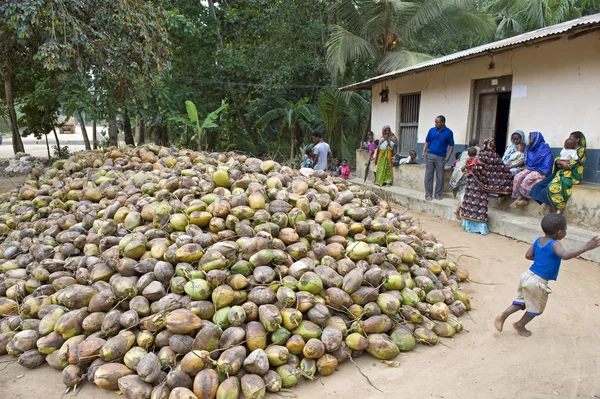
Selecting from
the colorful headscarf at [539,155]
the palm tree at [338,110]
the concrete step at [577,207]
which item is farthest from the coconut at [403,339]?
the palm tree at [338,110]

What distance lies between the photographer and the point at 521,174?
5734 millimetres

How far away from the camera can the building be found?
544cm

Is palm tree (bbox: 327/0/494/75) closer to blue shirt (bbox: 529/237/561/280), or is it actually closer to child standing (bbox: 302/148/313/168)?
child standing (bbox: 302/148/313/168)

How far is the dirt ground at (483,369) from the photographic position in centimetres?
237

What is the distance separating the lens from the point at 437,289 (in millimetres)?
3275

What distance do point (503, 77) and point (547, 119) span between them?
125cm

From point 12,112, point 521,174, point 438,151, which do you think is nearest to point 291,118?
point 438,151

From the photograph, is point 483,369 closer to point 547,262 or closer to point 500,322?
point 500,322

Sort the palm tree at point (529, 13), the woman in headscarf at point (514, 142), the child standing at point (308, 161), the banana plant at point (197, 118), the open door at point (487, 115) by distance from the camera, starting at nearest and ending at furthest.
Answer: the woman in headscarf at point (514, 142) → the open door at point (487, 115) → the child standing at point (308, 161) → the banana plant at point (197, 118) → the palm tree at point (529, 13)

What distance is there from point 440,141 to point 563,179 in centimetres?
206

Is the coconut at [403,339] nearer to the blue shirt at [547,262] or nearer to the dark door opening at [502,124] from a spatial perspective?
the blue shirt at [547,262]

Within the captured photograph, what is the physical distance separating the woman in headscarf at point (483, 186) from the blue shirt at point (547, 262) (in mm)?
3075

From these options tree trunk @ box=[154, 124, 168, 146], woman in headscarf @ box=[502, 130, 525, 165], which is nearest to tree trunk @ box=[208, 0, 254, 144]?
tree trunk @ box=[154, 124, 168, 146]

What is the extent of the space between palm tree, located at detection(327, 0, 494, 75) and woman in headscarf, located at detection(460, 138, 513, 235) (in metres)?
5.40
